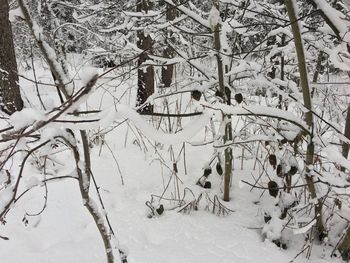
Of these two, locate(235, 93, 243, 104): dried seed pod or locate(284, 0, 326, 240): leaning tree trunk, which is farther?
locate(235, 93, 243, 104): dried seed pod

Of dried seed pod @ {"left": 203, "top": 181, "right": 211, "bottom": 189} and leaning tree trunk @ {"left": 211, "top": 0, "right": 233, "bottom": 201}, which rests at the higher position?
leaning tree trunk @ {"left": 211, "top": 0, "right": 233, "bottom": 201}

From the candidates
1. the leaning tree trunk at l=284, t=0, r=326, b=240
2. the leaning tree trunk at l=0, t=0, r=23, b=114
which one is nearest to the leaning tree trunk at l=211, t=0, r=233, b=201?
the leaning tree trunk at l=284, t=0, r=326, b=240

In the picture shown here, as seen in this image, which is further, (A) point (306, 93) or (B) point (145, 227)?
(B) point (145, 227)

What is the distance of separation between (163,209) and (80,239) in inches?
27.8

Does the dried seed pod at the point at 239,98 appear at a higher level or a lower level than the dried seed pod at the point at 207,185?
higher

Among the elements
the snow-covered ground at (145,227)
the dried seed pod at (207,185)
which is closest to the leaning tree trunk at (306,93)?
the snow-covered ground at (145,227)

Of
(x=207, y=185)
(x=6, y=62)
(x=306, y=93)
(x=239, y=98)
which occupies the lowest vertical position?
(x=207, y=185)

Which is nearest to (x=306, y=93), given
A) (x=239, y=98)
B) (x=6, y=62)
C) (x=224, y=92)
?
(x=239, y=98)

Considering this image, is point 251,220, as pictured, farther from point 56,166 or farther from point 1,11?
point 1,11

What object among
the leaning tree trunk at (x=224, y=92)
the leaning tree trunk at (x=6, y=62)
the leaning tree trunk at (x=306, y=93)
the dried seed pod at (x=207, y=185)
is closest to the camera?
the leaning tree trunk at (x=306, y=93)

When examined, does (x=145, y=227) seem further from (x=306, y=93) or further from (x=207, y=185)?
(x=306, y=93)

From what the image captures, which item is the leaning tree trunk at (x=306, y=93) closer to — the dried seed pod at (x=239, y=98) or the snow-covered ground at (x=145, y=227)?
the snow-covered ground at (x=145, y=227)

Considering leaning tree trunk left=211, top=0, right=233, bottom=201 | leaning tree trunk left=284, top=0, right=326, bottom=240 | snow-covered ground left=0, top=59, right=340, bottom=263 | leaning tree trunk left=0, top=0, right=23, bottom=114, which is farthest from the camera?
leaning tree trunk left=0, top=0, right=23, bottom=114

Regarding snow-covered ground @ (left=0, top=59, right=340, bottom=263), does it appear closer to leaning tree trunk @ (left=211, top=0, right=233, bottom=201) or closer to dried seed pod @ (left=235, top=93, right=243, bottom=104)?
leaning tree trunk @ (left=211, top=0, right=233, bottom=201)
